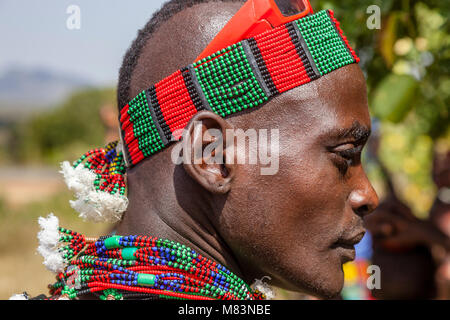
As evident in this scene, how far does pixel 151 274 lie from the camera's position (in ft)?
6.07

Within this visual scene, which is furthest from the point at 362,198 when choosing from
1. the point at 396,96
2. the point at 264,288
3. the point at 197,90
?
the point at 396,96

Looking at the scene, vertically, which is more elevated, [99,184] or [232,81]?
[232,81]

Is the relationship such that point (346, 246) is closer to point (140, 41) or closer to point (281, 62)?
point (281, 62)

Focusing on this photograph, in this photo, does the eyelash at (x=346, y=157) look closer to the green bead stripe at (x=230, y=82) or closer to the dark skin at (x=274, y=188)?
the dark skin at (x=274, y=188)

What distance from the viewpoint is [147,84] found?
6.59 ft

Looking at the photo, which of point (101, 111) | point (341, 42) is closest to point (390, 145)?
point (101, 111)

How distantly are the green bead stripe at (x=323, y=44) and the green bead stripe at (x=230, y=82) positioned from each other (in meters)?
0.24

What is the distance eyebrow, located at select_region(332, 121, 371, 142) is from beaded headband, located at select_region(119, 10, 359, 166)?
21 centimetres

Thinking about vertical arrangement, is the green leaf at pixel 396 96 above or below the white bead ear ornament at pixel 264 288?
above

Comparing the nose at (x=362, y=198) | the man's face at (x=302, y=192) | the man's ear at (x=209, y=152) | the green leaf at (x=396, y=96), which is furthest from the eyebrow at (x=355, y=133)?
the green leaf at (x=396, y=96)

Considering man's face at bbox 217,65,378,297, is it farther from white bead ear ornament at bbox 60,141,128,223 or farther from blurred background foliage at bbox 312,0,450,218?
blurred background foliage at bbox 312,0,450,218

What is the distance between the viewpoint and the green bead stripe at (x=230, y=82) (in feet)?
6.17

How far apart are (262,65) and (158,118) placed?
412 millimetres

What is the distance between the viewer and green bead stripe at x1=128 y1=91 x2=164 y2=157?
1.96 meters
